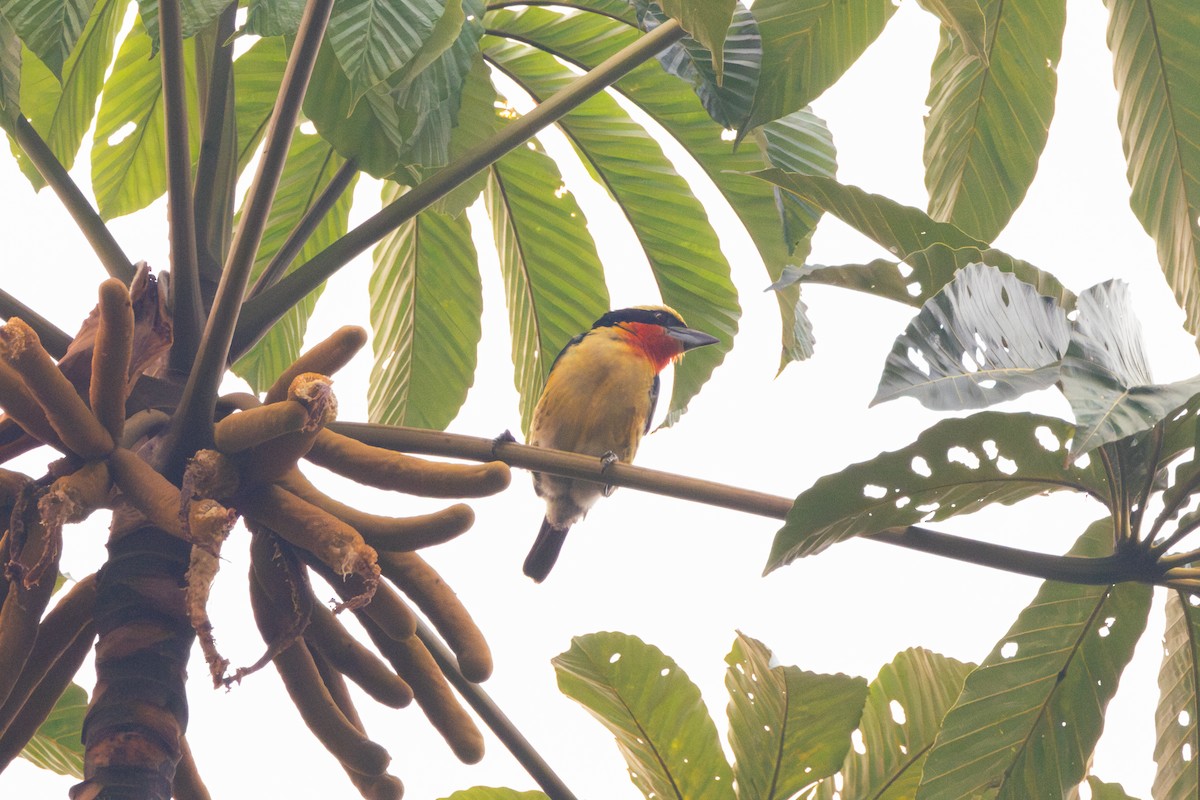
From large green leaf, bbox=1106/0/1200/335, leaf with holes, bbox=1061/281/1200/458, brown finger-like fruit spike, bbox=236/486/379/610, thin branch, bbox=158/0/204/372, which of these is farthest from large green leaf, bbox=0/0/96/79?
large green leaf, bbox=1106/0/1200/335

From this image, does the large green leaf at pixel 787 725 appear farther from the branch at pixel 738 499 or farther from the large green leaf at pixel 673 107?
the large green leaf at pixel 673 107

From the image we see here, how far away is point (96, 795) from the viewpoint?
1378mm

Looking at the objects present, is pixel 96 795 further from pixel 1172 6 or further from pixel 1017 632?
pixel 1172 6

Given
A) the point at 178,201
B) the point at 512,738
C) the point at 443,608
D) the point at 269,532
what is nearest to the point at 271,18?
the point at 178,201

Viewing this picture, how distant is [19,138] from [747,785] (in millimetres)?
1741

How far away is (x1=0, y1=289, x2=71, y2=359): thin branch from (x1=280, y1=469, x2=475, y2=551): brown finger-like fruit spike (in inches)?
27.5

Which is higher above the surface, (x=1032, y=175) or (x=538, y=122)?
(x=1032, y=175)

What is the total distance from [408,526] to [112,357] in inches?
17.7

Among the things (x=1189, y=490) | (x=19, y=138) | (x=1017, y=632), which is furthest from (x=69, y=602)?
(x=1189, y=490)

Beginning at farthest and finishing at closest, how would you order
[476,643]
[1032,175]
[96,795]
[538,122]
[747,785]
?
1. [1032,175]
2. [747,785]
3. [538,122]
4. [476,643]
5. [96,795]

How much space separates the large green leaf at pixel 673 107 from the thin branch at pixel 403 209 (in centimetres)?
83

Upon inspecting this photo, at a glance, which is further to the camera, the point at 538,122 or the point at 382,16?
the point at 538,122

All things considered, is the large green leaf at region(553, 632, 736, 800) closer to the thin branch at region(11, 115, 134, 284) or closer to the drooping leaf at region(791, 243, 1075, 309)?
the drooping leaf at region(791, 243, 1075, 309)

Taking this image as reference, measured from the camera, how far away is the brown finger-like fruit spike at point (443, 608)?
1518 millimetres
